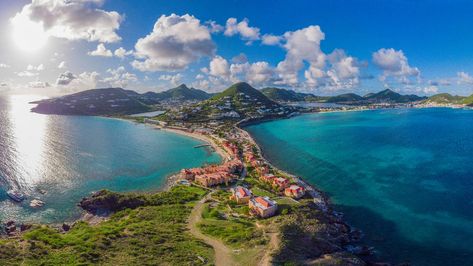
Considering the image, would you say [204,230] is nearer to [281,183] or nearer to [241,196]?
[241,196]

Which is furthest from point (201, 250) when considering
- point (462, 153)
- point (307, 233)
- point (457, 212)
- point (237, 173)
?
point (462, 153)

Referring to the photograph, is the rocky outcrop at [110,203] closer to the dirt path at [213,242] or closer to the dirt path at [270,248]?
the dirt path at [213,242]

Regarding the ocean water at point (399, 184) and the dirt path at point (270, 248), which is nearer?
the dirt path at point (270, 248)

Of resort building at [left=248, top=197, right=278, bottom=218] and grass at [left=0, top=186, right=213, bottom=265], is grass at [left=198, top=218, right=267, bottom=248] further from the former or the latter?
resort building at [left=248, top=197, right=278, bottom=218]

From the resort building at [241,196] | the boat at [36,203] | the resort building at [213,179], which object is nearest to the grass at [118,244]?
the resort building at [241,196]

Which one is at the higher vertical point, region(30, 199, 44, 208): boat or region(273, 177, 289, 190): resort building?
region(273, 177, 289, 190): resort building

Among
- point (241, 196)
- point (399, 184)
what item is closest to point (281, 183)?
point (241, 196)

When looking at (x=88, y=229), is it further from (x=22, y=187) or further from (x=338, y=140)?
(x=338, y=140)

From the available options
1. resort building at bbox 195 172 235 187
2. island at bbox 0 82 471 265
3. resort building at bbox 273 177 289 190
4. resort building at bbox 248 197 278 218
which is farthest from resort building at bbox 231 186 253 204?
resort building at bbox 195 172 235 187
